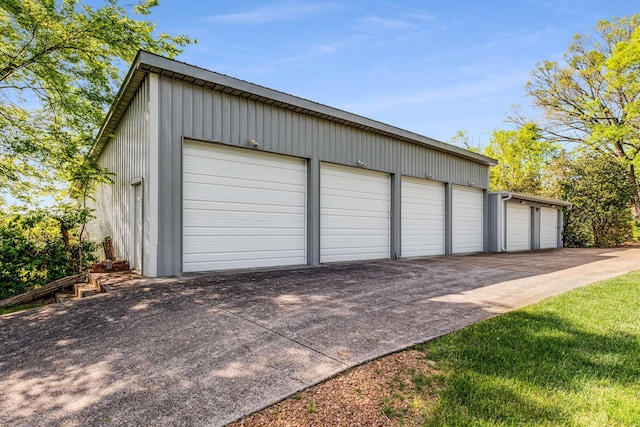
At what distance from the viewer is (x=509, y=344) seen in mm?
2961

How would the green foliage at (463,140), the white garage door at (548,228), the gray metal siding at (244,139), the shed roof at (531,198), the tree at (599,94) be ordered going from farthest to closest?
the green foliage at (463,140) < the tree at (599,94) < the white garage door at (548,228) < the shed roof at (531,198) < the gray metal siding at (244,139)

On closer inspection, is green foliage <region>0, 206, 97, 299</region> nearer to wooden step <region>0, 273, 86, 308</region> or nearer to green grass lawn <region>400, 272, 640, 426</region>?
wooden step <region>0, 273, 86, 308</region>

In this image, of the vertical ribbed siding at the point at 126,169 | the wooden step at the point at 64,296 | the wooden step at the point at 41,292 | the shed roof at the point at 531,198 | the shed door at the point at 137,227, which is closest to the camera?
the wooden step at the point at 64,296

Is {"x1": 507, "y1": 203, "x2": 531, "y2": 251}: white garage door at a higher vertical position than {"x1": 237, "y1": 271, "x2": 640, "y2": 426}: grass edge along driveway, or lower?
higher

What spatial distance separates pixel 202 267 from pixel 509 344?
5.13 m

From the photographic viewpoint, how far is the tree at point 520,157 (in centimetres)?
2123

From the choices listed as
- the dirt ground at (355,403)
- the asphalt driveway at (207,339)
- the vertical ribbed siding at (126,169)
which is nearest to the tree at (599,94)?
the asphalt driveway at (207,339)

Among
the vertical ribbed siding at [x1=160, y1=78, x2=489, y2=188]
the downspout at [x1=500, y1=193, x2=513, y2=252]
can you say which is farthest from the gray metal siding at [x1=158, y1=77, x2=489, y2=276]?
the downspout at [x1=500, y1=193, x2=513, y2=252]

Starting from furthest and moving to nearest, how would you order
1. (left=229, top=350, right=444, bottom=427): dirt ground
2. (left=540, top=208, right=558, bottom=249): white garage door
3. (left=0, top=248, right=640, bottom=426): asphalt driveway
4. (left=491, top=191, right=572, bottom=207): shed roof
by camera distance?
1. (left=540, top=208, right=558, bottom=249): white garage door
2. (left=491, top=191, right=572, bottom=207): shed roof
3. (left=0, top=248, right=640, bottom=426): asphalt driveway
4. (left=229, top=350, right=444, bottom=427): dirt ground

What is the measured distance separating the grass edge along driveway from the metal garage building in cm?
458

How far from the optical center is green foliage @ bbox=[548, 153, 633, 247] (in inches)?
669

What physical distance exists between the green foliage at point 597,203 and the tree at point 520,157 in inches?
128

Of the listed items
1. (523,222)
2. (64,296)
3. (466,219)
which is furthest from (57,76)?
(523,222)

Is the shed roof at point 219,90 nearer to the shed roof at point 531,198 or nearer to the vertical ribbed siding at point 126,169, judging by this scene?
the vertical ribbed siding at point 126,169
